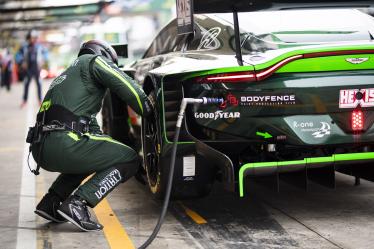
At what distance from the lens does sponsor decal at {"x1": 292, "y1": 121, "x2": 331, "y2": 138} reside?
14.8 ft

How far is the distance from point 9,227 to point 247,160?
1901 millimetres

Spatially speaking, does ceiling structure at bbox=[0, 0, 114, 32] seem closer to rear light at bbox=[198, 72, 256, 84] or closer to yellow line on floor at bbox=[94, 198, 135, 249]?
yellow line on floor at bbox=[94, 198, 135, 249]

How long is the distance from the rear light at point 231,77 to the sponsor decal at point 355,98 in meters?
0.62

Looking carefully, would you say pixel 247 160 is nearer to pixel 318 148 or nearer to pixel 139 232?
pixel 318 148

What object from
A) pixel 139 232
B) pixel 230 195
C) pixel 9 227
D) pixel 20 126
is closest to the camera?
pixel 139 232

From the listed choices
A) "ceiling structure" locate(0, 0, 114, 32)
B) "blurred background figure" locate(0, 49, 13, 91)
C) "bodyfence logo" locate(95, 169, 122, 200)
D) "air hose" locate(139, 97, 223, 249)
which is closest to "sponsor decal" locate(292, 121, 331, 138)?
→ "air hose" locate(139, 97, 223, 249)

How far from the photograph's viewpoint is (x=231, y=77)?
4.49 m

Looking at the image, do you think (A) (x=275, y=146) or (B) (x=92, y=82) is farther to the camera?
(B) (x=92, y=82)

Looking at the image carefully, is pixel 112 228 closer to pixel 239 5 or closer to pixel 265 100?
pixel 265 100

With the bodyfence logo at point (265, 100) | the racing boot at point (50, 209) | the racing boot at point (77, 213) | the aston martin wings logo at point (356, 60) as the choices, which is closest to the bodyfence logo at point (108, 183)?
the racing boot at point (77, 213)

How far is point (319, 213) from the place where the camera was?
5.31 metres

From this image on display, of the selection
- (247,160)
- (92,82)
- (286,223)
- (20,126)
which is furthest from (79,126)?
(20,126)

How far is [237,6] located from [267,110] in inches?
38.5

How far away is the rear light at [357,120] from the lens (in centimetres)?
457
